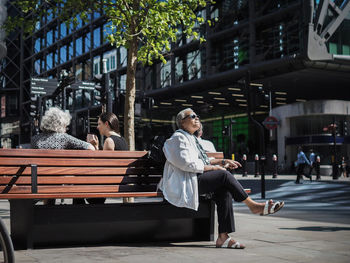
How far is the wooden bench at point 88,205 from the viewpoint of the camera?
5.06 meters

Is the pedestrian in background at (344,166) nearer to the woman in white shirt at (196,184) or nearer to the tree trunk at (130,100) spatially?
the tree trunk at (130,100)

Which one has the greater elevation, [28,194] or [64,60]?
[64,60]

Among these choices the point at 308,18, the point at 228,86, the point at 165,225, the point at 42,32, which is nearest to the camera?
the point at 165,225

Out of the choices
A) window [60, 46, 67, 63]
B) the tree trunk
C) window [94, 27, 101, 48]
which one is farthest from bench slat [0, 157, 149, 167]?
window [60, 46, 67, 63]

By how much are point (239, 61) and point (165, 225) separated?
30.9 meters

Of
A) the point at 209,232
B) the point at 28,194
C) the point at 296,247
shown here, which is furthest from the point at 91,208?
the point at 296,247

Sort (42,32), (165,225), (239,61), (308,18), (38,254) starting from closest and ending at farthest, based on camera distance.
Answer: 1. (38,254)
2. (165,225)
3. (308,18)
4. (239,61)
5. (42,32)

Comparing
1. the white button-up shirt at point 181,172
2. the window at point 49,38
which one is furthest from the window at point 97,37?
the white button-up shirt at point 181,172

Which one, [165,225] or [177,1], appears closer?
[165,225]

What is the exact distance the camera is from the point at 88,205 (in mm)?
5363

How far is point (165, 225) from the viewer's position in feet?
19.0

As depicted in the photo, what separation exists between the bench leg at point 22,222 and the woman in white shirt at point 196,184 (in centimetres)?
141

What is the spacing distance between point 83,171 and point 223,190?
1.52m

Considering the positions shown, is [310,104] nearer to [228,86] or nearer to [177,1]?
[228,86]
